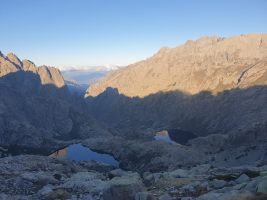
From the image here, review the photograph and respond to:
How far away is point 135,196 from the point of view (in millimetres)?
37312

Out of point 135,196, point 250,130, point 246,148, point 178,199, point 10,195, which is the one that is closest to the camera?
point 135,196

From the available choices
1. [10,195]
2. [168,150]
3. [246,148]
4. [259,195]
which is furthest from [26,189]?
[168,150]

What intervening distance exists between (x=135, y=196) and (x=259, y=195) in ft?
36.5

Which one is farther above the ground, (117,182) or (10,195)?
(117,182)

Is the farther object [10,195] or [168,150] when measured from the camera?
[168,150]

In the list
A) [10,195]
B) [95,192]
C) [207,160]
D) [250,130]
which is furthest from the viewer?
[250,130]

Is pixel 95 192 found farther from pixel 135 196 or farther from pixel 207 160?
pixel 207 160

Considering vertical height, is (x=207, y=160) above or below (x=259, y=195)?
below

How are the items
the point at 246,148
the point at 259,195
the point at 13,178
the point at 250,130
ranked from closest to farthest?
the point at 259,195 → the point at 13,178 → the point at 246,148 → the point at 250,130

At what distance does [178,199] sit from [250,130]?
13709 cm

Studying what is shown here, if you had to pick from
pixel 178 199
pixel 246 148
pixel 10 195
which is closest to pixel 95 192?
pixel 10 195

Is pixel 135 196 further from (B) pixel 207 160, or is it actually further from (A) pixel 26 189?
(B) pixel 207 160

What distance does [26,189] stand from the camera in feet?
225

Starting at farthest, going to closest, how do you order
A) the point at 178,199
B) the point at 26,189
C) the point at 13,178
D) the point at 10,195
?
1. the point at 13,178
2. the point at 26,189
3. the point at 10,195
4. the point at 178,199
